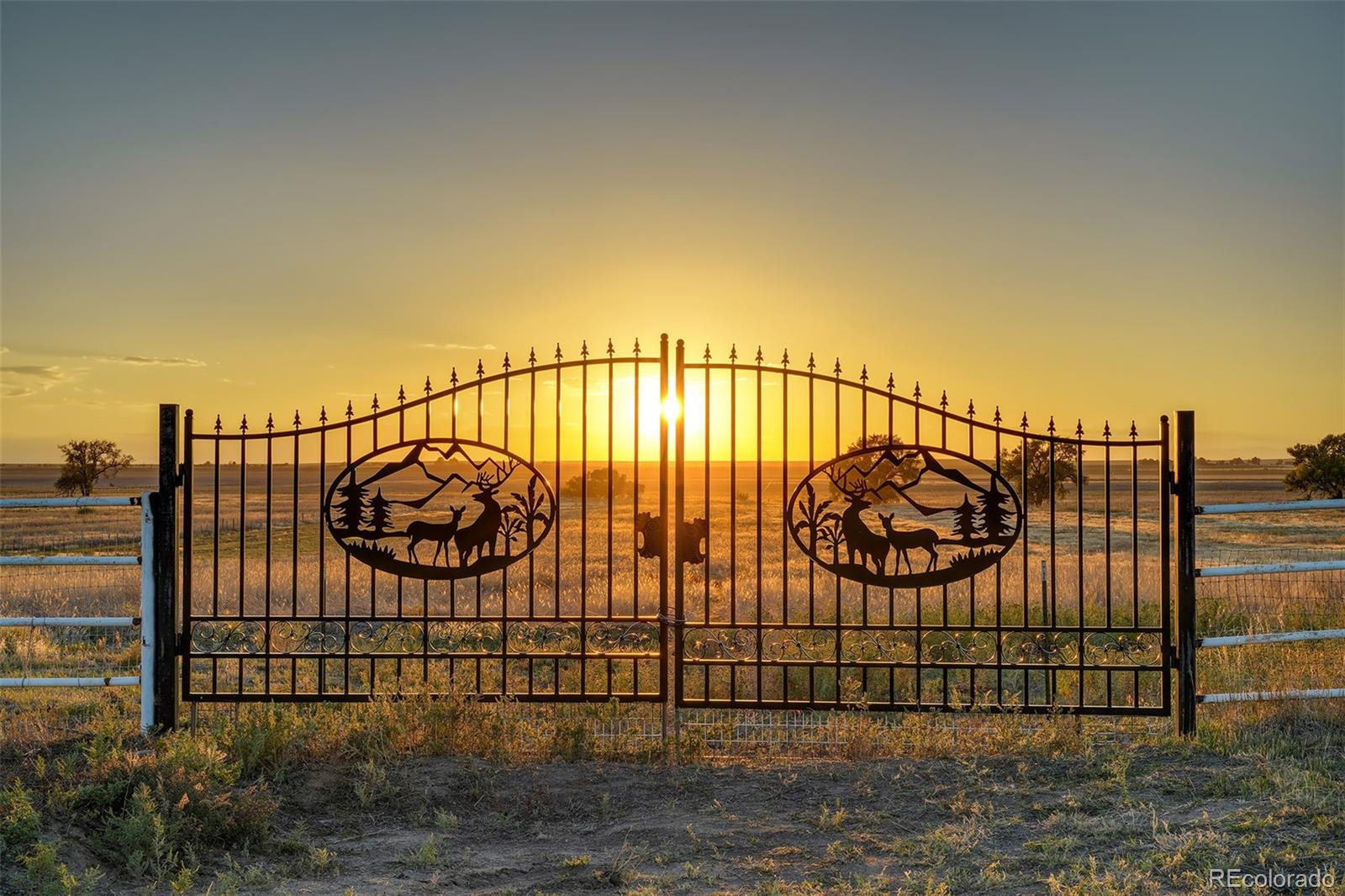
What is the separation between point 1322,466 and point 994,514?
4905 cm

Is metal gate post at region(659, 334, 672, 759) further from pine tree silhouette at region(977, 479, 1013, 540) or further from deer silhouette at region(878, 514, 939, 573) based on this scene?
pine tree silhouette at region(977, 479, 1013, 540)

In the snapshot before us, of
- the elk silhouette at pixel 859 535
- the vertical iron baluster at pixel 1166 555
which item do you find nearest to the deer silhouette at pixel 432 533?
the elk silhouette at pixel 859 535

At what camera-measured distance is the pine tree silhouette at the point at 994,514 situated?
8.37m

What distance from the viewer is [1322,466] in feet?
162

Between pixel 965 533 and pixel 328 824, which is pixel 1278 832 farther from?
pixel 328 824

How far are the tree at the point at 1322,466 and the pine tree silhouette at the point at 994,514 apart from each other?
48035 millimetres

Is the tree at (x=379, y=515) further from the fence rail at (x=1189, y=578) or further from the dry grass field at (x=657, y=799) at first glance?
the fence rail at (x=1189, y=578)

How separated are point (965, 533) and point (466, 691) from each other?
4.07 m

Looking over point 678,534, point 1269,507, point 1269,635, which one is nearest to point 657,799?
point 678,534

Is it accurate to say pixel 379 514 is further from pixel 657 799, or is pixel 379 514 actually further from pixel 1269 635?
pixel 1269 635

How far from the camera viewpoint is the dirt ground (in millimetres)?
5992

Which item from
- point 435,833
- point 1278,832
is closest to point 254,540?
point 435,833

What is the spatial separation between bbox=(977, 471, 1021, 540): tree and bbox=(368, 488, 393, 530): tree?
4.56m

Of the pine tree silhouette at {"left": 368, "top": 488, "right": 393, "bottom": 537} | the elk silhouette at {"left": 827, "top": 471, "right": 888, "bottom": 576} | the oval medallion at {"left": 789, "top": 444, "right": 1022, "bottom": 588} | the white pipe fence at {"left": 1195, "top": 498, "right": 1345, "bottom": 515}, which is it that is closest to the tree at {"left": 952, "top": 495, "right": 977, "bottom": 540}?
the oval medallion at {"left": 789, "top": 444, "right": 1022, "bottom": 588}
